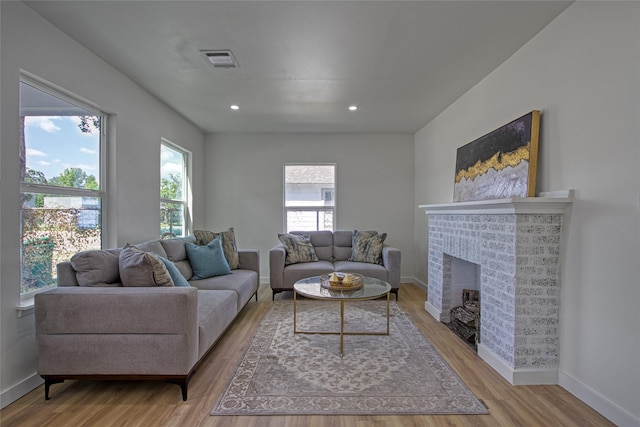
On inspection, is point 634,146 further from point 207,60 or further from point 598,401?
point 207,60

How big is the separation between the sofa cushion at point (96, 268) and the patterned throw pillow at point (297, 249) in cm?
233

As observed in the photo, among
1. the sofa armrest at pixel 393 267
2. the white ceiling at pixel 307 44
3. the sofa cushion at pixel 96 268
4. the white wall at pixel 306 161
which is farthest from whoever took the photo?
the white wall at pixel 306 161

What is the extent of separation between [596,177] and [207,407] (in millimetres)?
2813

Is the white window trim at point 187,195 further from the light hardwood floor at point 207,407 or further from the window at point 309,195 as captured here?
the light hardwood floor at point 207,407

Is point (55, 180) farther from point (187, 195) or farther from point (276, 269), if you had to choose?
point (276, 269)

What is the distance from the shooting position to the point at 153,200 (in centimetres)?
362

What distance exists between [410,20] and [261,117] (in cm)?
268

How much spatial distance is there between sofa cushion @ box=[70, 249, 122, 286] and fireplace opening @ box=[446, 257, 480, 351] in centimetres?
313

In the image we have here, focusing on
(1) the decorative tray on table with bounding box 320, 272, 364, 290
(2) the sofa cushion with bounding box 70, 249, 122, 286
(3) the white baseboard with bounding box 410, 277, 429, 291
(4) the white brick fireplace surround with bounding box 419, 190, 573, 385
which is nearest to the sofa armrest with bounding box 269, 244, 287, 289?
(1) the decorative tray on table with bounding box 320, 272, 364, 290

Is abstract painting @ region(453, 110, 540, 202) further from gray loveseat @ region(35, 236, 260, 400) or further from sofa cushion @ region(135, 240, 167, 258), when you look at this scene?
sofa cushion @ region(135, 240, 167, 258)

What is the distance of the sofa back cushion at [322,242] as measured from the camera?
191 inches

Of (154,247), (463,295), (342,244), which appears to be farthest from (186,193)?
(463,295)

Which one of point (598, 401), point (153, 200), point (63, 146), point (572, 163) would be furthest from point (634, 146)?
point (153, 200)

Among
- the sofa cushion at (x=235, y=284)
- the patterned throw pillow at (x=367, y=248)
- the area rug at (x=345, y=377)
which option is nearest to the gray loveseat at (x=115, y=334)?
the area rug at (x=345, y=377)
